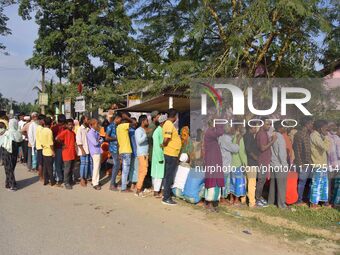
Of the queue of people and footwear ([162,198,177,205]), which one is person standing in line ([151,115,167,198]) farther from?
footwear ([162,198,177,205])

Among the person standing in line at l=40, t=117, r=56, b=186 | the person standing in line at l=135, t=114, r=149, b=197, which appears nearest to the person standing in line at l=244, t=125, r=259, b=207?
the person standing in line at l=135, t=114, r=149, b=197

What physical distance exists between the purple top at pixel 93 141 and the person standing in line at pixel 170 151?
212 centimetres

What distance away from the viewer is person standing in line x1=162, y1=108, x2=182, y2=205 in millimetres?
7238

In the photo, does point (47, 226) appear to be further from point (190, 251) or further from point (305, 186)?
point (305, 186)

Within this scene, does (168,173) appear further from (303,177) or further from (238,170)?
(303,177)

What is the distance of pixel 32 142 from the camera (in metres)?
10.8

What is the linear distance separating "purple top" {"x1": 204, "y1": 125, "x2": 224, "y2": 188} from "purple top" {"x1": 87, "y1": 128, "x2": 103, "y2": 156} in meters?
2.93

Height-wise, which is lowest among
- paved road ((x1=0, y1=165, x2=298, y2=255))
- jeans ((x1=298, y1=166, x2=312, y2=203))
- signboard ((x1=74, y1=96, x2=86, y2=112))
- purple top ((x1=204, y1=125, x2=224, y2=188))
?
paved road ((x1=0, y1=165, x2=298, y2=255))

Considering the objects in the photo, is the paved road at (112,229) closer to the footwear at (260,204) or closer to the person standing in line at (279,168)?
the footwear at (260,204)

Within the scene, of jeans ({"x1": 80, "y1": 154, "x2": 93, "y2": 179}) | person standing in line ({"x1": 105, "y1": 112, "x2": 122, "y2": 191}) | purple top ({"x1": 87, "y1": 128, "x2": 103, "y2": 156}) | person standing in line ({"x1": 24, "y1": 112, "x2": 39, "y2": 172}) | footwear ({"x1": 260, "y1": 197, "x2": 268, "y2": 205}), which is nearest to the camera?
footwear ({"x1": 260, "y1": 197, "x2": 268, "y2": 205})

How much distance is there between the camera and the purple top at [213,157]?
6.84 m

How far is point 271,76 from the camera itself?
27.0 ft

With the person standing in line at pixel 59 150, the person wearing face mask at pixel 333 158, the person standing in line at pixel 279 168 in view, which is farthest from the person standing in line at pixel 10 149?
the person wearing face mask at pixel 333 158

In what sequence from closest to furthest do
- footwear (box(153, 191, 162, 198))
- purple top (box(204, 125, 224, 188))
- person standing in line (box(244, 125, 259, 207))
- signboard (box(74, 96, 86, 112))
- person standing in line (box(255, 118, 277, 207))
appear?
purple top (box(204, 125, 224, 188)), person standing in line (box(255, 118, 277, 207)), person standing in line (box(244, 125, 259, 207)), footwear (box(153, 191, 162, 198)), signboard (box(74, 96, 86, 112))
